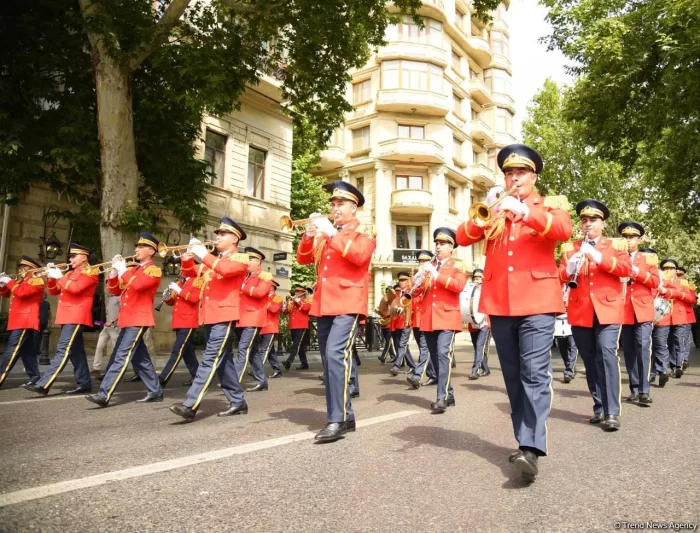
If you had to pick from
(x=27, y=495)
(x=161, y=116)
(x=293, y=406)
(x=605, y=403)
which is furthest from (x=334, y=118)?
(x=27, y=495)

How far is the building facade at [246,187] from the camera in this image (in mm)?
16922

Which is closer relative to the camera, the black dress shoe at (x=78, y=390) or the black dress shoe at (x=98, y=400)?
the black dress shoe at (x=98, y=400)

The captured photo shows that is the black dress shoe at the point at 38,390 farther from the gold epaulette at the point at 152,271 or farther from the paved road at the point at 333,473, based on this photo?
the gold epaulette at the point at 152,271

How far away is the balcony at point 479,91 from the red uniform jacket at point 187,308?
127ft

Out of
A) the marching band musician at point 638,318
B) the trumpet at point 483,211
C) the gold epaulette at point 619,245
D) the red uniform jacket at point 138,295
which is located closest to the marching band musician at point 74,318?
the red uniform jacket at point 138,295

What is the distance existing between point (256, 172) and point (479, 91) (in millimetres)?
26248

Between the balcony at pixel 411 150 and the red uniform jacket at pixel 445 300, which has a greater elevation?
the balcony at pixel 411 150

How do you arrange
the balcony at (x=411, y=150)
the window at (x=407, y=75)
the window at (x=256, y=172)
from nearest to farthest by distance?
1. the window at (x=256, y=172)
2. the balcony at (x=411, y=150)
3. the window at (x=407, y=75)

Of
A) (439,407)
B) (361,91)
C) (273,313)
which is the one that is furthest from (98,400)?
(361,91)

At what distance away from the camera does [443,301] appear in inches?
298

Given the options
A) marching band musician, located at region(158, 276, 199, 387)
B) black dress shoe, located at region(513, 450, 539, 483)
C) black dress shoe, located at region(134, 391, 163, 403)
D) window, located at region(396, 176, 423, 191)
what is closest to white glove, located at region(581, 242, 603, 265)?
black dress shoe, located at region(513, 450, 539, 483)

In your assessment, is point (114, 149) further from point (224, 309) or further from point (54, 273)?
point (224, 309)

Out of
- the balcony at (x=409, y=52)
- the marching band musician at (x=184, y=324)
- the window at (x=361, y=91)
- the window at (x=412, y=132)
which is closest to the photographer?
the marching band musician at (x=184, y=324)

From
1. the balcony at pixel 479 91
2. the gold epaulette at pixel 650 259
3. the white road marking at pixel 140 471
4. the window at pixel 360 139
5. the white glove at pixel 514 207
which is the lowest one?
the white road marking at pixel 140 471
